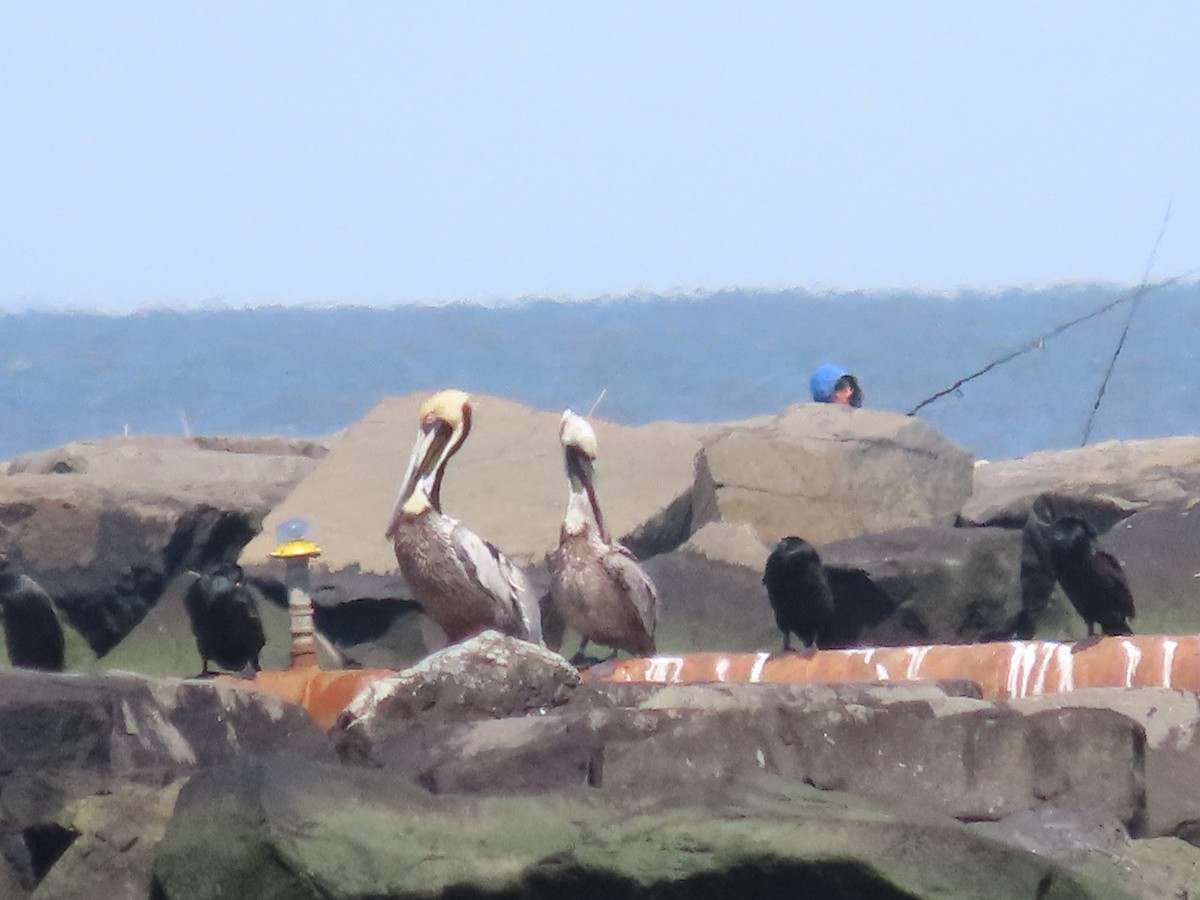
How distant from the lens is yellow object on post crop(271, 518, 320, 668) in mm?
8766

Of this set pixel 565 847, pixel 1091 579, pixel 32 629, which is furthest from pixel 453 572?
pixel 565 847

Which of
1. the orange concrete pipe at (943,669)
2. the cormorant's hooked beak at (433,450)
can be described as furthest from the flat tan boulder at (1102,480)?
A: the orange concrete pipe at (943,669)

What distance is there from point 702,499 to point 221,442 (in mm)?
5104

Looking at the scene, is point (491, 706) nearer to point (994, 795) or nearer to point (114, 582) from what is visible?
point (994, 795)

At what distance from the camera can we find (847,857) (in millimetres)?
4746

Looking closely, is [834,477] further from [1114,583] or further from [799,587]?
[1114,583]

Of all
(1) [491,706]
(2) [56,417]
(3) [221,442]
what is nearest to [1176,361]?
(2) [56,417]

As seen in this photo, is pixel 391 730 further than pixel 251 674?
No

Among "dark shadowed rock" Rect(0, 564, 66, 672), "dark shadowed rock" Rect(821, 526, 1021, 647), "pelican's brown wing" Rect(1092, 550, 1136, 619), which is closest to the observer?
"pelican's brown wing" Rect(1092, 550, 1136, 619)

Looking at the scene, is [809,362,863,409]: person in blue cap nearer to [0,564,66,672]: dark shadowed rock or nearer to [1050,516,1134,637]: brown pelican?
[1050,516,1134,637]: brown pelican

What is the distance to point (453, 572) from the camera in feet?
29.3

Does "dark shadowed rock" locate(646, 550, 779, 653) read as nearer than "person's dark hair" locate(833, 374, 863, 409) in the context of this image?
Yes

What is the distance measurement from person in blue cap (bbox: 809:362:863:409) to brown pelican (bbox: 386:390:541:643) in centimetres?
573

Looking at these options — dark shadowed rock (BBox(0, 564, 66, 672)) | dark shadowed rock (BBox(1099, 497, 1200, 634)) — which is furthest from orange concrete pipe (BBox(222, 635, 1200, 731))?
dark shadowed rock (BBox(1099, 497, 1200, 634))
